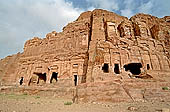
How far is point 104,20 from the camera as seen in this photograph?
23375 millimetres

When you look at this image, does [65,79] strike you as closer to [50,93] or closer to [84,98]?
[50,93]

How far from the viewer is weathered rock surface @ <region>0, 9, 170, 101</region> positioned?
16578 mm

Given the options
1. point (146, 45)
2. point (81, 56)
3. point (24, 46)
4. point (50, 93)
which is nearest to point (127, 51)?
point (146, 45)

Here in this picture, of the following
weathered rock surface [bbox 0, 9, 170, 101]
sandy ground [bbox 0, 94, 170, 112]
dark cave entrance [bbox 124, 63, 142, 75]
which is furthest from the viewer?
dark cave entrance [bbox 124, 63, 142, 75]

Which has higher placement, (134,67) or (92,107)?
(134,67)

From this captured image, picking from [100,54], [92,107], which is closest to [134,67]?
[100,54]

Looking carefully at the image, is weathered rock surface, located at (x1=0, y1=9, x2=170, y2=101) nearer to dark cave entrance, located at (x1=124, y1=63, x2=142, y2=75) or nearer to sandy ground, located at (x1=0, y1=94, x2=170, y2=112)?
dark cave entrance, located at (x1=124, y1=63, x2=142, y2=75)

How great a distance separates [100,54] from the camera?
1752 cm

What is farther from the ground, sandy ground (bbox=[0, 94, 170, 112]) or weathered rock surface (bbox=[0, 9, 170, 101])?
weathered rock surface (bbox=[0, 9, 170, 101])

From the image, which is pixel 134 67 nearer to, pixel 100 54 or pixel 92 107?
pixel 100 54

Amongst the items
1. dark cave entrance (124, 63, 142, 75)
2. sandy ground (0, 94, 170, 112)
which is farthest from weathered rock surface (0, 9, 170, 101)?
sandy ground (0, 94, 170, 112)

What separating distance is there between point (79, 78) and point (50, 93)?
6.07 metres

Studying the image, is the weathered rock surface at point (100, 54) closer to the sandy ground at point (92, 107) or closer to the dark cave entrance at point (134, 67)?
the dark cave entrance at point (134, 67)

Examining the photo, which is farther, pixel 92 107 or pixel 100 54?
pixel 100 54
